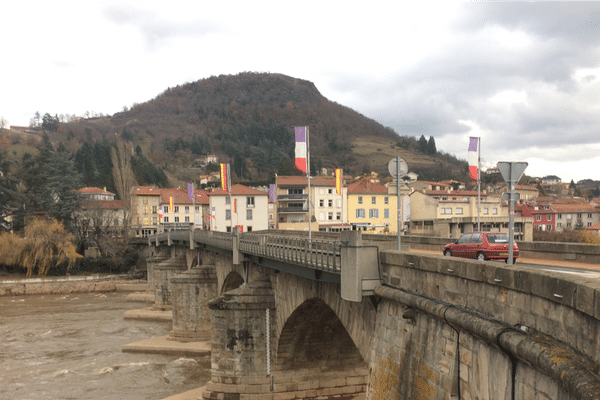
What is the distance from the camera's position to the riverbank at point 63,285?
71.2 m

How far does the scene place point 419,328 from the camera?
39.0ft

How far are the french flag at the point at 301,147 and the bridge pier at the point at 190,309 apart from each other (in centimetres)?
2183

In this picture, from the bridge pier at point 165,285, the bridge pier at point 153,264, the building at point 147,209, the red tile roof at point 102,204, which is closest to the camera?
the bridge pier at point 165,285

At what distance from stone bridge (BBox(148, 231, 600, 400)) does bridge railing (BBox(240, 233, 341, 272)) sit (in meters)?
0.07

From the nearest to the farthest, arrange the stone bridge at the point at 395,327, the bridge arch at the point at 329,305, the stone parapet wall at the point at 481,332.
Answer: the stone parapet wall at the point at 481,332, the stone bridge at the point at 395,327, the bridge arch at the point at 329,305

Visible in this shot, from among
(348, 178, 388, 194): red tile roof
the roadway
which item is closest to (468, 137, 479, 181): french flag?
the roadway

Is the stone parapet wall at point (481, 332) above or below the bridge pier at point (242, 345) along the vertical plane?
above

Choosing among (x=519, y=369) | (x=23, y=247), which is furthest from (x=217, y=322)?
(x=23, y=247)

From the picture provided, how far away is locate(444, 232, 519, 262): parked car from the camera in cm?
1620

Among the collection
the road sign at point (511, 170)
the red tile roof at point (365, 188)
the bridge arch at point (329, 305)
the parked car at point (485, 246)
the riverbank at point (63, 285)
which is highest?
the red tile roof at point (365, 188)

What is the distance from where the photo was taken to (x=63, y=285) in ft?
242

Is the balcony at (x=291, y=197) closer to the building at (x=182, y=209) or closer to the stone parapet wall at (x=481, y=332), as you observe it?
the building at (x=182, y=209)

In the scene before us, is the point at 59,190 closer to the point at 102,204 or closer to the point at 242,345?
the point at 102,204

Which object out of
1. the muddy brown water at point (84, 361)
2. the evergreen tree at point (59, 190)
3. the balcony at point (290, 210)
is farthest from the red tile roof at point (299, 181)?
the muddy brown water at point (84, 361)
